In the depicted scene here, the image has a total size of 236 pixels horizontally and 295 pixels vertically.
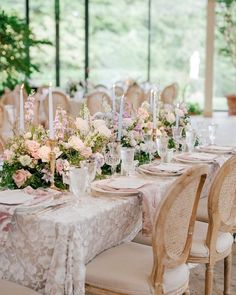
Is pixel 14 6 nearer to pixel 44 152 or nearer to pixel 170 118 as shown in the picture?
pixel 170 118

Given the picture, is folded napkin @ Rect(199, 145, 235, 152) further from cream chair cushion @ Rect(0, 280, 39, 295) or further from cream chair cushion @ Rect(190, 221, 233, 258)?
cream chair cushion @ Rect(0, 280, 39, 295)

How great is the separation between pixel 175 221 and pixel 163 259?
0.58ft

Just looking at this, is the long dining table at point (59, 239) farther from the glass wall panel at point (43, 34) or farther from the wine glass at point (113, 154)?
the glass wall panel at point (43, 34)

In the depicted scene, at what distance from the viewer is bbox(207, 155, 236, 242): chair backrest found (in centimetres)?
288

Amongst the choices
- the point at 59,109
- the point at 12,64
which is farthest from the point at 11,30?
the point at 59,109

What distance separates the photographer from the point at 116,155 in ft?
10.4

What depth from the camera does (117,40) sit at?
13.8 meters

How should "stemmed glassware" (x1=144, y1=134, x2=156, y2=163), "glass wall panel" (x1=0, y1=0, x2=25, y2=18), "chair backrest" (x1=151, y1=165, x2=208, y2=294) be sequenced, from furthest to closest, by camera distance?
"glass wall panel" (x1=0, y1=0, x2=25, y2=18) → "stemmed glassware" (x1=144, y1=134, x2=156, y2=163) → "chair backrest" (x1=151, y1=165, x2=208, y2=294)

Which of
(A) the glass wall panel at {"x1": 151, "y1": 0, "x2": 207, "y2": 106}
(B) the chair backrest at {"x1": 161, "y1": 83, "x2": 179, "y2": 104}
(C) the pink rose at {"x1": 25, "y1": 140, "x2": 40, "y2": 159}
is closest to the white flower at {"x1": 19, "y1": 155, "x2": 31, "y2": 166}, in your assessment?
(C) the pink rose at {"x1": 25, "y1": 140, "x2": 40, "y2": 159}

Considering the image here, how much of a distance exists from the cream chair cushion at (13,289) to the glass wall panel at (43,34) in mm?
9873

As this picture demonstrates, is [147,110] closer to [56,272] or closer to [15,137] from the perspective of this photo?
[15,137]

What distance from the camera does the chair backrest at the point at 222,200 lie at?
9.45 ft

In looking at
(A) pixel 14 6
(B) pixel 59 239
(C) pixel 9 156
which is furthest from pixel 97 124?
(A) pixel 14 6

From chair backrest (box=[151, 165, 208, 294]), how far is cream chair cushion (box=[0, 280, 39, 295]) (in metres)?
0.55
